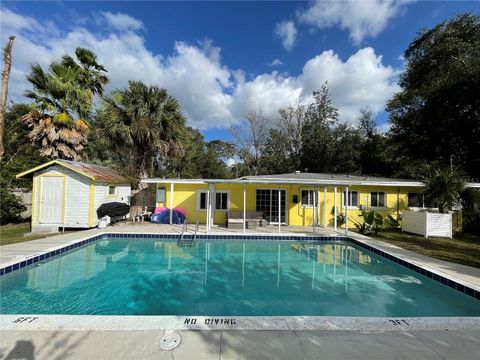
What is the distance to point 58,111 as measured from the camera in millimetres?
13336

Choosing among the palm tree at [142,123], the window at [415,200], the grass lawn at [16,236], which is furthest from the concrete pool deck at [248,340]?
the palm tree at [142,123]

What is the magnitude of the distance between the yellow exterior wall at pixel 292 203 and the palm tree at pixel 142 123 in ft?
8.41

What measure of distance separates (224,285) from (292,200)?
9.01 m

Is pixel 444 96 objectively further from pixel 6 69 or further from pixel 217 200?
Result: pixel 6 69

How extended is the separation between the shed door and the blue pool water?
3386 mm

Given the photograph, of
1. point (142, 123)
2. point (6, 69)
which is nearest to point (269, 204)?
point (142, 123)

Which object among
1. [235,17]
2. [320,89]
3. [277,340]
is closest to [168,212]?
[235,17]

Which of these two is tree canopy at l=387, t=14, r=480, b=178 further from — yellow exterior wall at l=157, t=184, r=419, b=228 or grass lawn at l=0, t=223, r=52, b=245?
grass lawn at l=0, t=223, r=52, b=245

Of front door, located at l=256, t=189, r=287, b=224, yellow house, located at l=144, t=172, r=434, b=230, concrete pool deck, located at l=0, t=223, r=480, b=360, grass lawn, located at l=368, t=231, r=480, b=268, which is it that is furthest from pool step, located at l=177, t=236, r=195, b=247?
grass lawn, located at l=368, t=231, r=480, b=268

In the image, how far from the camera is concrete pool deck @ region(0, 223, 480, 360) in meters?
2.88

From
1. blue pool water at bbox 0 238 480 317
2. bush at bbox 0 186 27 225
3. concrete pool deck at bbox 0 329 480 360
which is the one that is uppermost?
bush at bbox 0 186 27 225

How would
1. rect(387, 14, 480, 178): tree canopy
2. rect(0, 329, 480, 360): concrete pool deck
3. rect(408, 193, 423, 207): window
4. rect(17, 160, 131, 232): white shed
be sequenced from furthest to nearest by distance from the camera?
rect(387, 14, 480, 178): tree canopy < rect(408, 193, 423, 207): window < rect(17, 160, 131, 232): white shed < rect(0, 329, 480, 360): concrete pool deck

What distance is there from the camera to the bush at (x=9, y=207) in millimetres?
11969

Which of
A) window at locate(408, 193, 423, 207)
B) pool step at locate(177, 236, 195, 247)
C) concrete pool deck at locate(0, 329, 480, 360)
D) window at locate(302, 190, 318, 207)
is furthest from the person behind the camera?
window at locate(302, 190, 318, 207)
